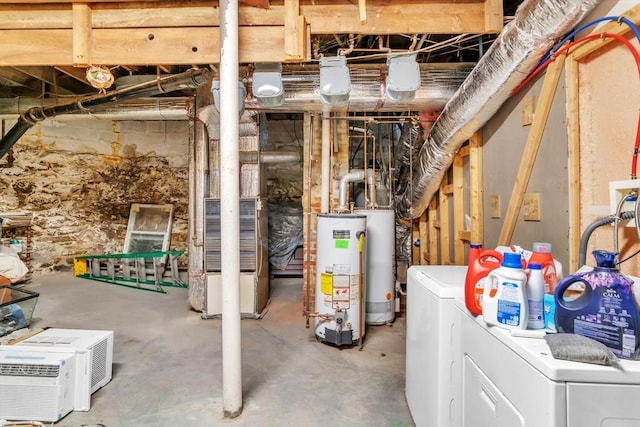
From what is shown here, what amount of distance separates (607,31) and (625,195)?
2.09 feet

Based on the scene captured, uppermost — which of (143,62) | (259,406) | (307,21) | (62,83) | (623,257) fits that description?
(62,83)

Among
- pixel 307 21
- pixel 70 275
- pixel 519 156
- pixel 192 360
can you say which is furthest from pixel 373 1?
pixel 70 275

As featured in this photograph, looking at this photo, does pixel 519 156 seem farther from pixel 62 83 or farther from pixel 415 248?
pixel 62 83

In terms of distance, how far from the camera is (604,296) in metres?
0.86

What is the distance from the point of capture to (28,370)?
185 centimetres

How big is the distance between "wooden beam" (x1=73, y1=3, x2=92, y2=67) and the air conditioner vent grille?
1788mm

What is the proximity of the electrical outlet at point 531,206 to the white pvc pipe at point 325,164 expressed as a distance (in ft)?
6.49

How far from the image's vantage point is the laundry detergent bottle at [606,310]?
2.67 ft

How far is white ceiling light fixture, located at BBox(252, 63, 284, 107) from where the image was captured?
2.21m

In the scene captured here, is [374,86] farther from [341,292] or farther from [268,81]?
[341,292]

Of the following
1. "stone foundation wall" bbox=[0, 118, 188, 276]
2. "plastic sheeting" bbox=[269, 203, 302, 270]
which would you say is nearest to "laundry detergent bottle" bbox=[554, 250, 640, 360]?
"plastic sheeting" bbox=[269, 203, 302, 270]

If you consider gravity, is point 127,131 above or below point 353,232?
above

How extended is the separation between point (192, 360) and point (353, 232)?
5.42ft

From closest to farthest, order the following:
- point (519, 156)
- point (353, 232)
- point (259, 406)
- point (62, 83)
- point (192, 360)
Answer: point (519, 156), point (259, 406), point (192, 360), point (353, 232), point (62, 83)
